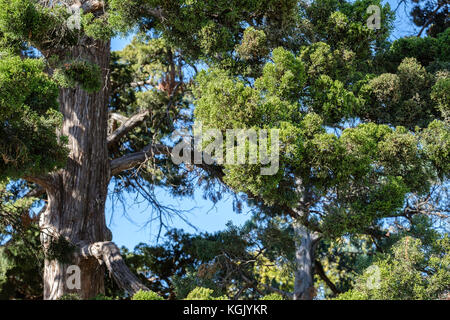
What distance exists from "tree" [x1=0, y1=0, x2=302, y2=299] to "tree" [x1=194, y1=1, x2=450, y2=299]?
0.65m

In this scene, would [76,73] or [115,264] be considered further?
[115,264]

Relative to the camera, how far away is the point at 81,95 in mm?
8016

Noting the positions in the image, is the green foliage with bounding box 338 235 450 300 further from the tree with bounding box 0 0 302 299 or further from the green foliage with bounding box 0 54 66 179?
the green foliage with bounding box 0 54 66 179

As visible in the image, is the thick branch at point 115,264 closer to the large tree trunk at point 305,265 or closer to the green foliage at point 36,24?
the green foliage at point 36,24

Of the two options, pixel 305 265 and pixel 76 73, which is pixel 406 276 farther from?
pixel 305 265

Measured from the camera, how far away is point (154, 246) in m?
10.3

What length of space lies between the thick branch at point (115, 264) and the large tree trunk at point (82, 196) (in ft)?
0.06

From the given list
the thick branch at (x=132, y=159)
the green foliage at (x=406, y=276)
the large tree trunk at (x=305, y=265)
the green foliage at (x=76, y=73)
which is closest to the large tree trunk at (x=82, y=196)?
Answer: the thick branch at (x=132, y=159)

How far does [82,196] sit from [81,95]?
166 centimetres

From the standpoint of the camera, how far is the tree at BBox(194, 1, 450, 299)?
17.4 ft

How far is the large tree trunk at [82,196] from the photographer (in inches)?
277

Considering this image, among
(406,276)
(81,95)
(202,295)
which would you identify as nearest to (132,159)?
(81,95)
